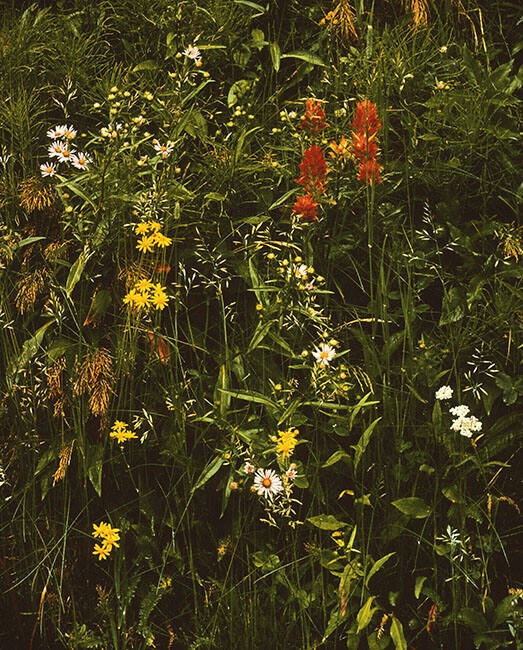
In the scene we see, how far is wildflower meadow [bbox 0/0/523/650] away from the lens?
76.2 inches

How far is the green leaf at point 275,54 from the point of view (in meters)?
2.44

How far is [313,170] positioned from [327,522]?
81cm

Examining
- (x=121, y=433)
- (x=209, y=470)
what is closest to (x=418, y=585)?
(x=209, y=470)

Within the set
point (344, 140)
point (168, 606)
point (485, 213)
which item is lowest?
point (168, 606)

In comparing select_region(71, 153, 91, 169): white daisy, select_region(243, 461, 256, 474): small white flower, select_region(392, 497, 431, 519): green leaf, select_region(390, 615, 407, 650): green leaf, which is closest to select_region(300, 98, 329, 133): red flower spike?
select_region(71, 153, 91, 169): white daisy

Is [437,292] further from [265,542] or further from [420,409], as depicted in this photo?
[265,542]

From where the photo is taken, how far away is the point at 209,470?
77.0 inches

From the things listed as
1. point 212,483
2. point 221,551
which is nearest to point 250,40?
point 212,483

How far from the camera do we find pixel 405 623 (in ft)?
6.45

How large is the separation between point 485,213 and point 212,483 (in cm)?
102

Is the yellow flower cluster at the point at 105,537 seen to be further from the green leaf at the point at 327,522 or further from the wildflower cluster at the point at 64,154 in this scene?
the wildflower cluster at the point at 64,154

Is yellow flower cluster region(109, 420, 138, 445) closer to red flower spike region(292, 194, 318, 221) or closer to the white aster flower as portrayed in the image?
the white aster flower

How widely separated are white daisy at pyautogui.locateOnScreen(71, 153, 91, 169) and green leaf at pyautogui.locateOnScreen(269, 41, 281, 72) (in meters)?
0.63

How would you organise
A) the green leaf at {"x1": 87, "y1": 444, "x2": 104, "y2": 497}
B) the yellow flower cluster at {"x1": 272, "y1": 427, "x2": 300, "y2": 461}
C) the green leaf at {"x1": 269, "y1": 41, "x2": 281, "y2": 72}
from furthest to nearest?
the green leaf at {"x1": 269, "y1": 41, "x2": 281, "y2": 72} < the green leaf at {"x1": 87, "y1": 444, "x2": 104, "y2": 497} < the yellow flower cluster at {"x1": 272, "y1": 427, "x2": 300, "y2": 461}
